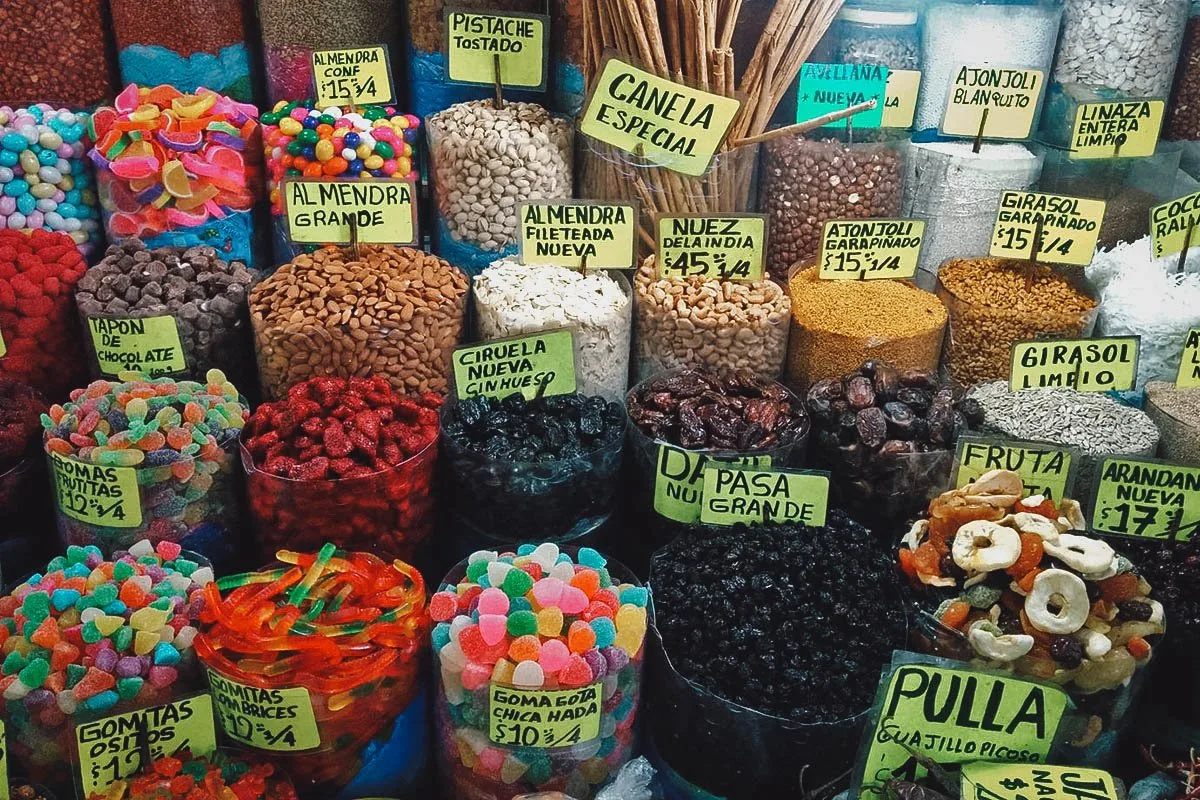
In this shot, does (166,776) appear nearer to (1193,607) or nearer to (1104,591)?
(1104,591)

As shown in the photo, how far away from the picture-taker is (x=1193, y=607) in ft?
4.26

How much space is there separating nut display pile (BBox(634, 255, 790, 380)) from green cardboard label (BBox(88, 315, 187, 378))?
767mm

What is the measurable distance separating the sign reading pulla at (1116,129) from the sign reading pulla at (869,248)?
1.16ft

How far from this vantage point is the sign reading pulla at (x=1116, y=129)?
185 centimetres

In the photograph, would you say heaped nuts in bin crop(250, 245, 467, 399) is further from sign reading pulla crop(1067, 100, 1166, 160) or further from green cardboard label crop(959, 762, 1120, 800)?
sign reading pulla crop(1067, 100, 1166, 160)

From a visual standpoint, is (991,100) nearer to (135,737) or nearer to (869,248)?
(869,248)

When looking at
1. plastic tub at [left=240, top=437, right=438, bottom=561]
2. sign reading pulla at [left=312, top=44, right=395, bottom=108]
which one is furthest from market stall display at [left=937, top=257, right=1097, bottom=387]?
sign reading pulla at [left=312, top=44, right=395, bottom=108]

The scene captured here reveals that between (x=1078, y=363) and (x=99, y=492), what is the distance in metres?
1.49

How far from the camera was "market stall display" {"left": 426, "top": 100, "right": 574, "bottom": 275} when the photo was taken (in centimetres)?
182

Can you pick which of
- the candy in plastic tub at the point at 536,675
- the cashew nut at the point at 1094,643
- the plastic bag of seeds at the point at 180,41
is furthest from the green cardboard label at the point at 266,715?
the plastic bag of seeds at the point at 180,41

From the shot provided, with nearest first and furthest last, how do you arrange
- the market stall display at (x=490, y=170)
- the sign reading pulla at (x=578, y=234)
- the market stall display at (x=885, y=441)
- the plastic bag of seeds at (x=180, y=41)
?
1. the market stall display at (x=885, y=441)
2. the sign reading pulla at (x=578, y=234)
3. the market stall display at (x=490, y=170)
4. the plastic bag of seeds at (x=180, y=41)

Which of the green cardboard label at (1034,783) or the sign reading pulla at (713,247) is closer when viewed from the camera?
the green cardboard label at (1034,783)

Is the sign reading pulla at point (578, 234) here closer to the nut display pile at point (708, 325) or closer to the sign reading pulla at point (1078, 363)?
the nut display pile at point (708, 325)

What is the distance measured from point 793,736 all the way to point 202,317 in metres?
1.12
